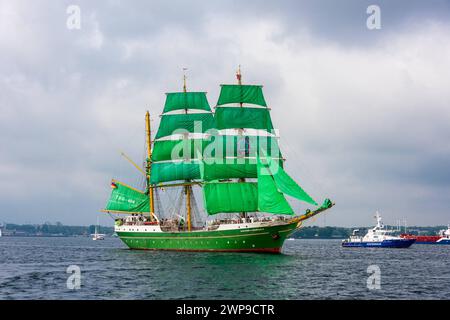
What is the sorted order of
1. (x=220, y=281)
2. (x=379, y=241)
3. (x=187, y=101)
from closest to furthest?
(x=220, y=281) → (x=187, y=101) → (x=379, y=241)

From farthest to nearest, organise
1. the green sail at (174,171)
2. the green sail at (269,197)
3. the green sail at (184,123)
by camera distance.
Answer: the green sail at (174,171) < the green sail at (184,123) < the green sail at (269,197)

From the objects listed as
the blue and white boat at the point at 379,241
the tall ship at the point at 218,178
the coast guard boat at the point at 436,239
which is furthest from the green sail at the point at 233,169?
the coast guard boat at the point at 436,239

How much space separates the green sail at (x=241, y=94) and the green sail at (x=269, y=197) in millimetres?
13143

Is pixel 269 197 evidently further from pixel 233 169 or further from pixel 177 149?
pixel 177 149

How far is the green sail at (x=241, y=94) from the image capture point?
275ft

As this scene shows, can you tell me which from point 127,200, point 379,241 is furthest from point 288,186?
point 379,241

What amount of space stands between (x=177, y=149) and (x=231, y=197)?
12.1 metres

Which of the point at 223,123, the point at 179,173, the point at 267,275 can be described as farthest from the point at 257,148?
the point at 267,275

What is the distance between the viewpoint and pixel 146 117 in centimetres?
9294

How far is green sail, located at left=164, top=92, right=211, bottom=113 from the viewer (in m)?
86.2

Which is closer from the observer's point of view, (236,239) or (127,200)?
(236,239)

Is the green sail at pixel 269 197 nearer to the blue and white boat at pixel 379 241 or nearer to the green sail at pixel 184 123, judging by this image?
the green sail at pixel 184 123

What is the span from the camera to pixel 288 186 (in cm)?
7325
